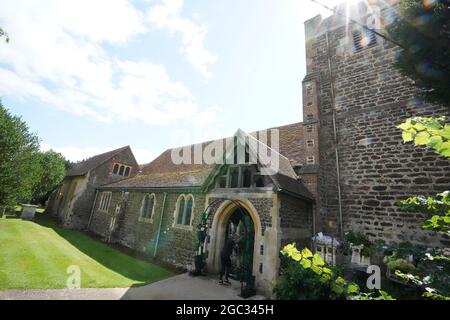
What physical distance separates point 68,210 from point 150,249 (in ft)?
45.7

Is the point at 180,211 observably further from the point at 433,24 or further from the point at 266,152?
the point at 433,24

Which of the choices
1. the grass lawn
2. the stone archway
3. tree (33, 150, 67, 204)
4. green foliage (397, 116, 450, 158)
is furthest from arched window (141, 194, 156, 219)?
tree (33, 150, 67, 204)

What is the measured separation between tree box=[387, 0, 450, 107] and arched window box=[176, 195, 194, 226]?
34.0ft

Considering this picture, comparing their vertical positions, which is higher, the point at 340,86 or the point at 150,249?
the point at 340,86

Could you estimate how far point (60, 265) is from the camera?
9875 mm

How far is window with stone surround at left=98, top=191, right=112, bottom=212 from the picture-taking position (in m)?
20.3

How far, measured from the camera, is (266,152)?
423 inches

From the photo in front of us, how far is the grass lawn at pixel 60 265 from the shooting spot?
7.98 meters

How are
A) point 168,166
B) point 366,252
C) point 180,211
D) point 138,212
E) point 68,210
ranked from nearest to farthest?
1. point 366,252
2. point 180,211
3. point 138,212
4. point 168,166
5. point 68,210

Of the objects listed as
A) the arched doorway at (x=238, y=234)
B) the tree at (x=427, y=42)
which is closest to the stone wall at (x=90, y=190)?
the arched doorway at (x=238, y=234)

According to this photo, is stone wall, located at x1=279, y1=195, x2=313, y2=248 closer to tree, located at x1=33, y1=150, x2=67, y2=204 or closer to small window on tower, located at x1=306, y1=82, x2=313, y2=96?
small window on tower, located at x1=306, y1=82, x2=313, y2=96

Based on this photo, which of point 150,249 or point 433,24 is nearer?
point 433,24

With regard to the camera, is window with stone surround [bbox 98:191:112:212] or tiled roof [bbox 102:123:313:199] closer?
tiled roof [bbox 102:123:313:199]

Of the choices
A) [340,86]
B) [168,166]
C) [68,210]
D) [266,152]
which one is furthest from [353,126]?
[68,210]
